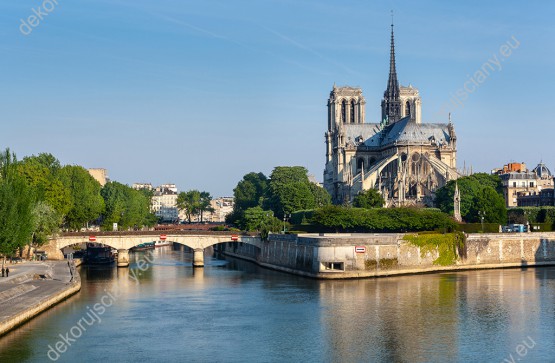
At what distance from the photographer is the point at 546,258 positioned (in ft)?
264

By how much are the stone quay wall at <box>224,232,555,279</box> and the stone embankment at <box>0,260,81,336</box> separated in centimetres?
1960

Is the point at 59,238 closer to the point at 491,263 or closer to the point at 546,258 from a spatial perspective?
the point at 491,263

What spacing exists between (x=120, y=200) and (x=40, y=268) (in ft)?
139

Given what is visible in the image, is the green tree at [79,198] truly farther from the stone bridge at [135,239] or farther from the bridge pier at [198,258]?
the bridge pier at [198,258]

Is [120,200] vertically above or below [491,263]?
above

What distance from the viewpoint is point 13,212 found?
6103 centimetres

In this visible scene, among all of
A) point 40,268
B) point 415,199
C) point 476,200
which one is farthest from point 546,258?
point 40,268

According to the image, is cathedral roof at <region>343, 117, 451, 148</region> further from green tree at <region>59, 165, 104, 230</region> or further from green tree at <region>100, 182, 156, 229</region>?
green tree at <region>59, 165, 104, 230</region>

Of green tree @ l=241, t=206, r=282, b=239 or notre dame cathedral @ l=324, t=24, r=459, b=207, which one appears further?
notre dame cathedral @ l=324, t=24, r=459, b=207

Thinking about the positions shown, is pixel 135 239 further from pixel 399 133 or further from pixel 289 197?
pixel 399 133

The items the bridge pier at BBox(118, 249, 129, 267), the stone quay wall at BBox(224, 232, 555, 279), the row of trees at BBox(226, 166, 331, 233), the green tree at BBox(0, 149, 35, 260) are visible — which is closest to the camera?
the green tree at BBox(0, 149, 35, 260)

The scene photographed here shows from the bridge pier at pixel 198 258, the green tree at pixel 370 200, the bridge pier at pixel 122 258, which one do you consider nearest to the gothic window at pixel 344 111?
the green tree at pixel 370 200

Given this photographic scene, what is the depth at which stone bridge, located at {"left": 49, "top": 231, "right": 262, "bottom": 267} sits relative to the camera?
3216 inches

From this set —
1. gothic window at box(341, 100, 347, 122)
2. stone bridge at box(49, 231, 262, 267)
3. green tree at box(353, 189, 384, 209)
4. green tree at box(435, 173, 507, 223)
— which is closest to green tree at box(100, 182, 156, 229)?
stone bridge at box(49, 231, 262, 267)
